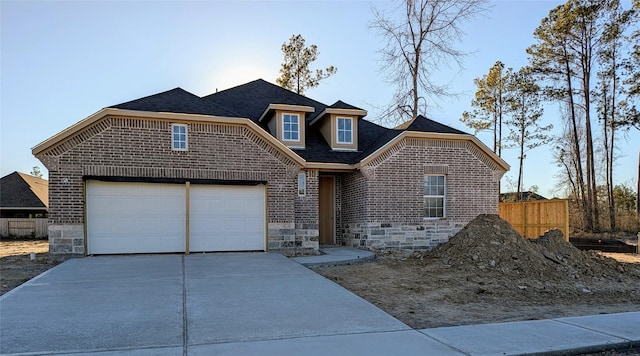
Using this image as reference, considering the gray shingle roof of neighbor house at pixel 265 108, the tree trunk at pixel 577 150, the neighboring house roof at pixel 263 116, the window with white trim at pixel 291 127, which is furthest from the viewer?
the tree trunk at pixel 577 150

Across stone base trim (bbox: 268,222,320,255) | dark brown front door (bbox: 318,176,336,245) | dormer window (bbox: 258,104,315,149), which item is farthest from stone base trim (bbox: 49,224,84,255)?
dark brown front door (bbox: 318,176,336,245)

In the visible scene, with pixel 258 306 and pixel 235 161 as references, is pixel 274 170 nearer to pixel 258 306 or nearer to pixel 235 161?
pixel 235 161

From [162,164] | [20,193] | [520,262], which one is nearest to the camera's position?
[520,262]

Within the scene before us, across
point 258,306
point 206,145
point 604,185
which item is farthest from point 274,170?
point 604,185

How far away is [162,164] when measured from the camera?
1195cm

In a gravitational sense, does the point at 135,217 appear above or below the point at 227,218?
above

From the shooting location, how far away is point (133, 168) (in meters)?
11.7

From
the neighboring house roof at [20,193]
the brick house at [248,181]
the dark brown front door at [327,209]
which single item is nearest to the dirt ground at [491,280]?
the brick house at [248,181]

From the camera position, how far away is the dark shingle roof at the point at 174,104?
12.1 metres

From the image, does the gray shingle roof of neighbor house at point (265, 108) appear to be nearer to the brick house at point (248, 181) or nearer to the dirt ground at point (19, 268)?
the brick house at point (248, 181)

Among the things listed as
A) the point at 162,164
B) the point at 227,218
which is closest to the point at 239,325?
the point at 227,218

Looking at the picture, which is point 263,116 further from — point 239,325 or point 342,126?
point 239,325

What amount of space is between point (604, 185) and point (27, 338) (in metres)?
35.9

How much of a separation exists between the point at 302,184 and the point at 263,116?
12.2 ft
